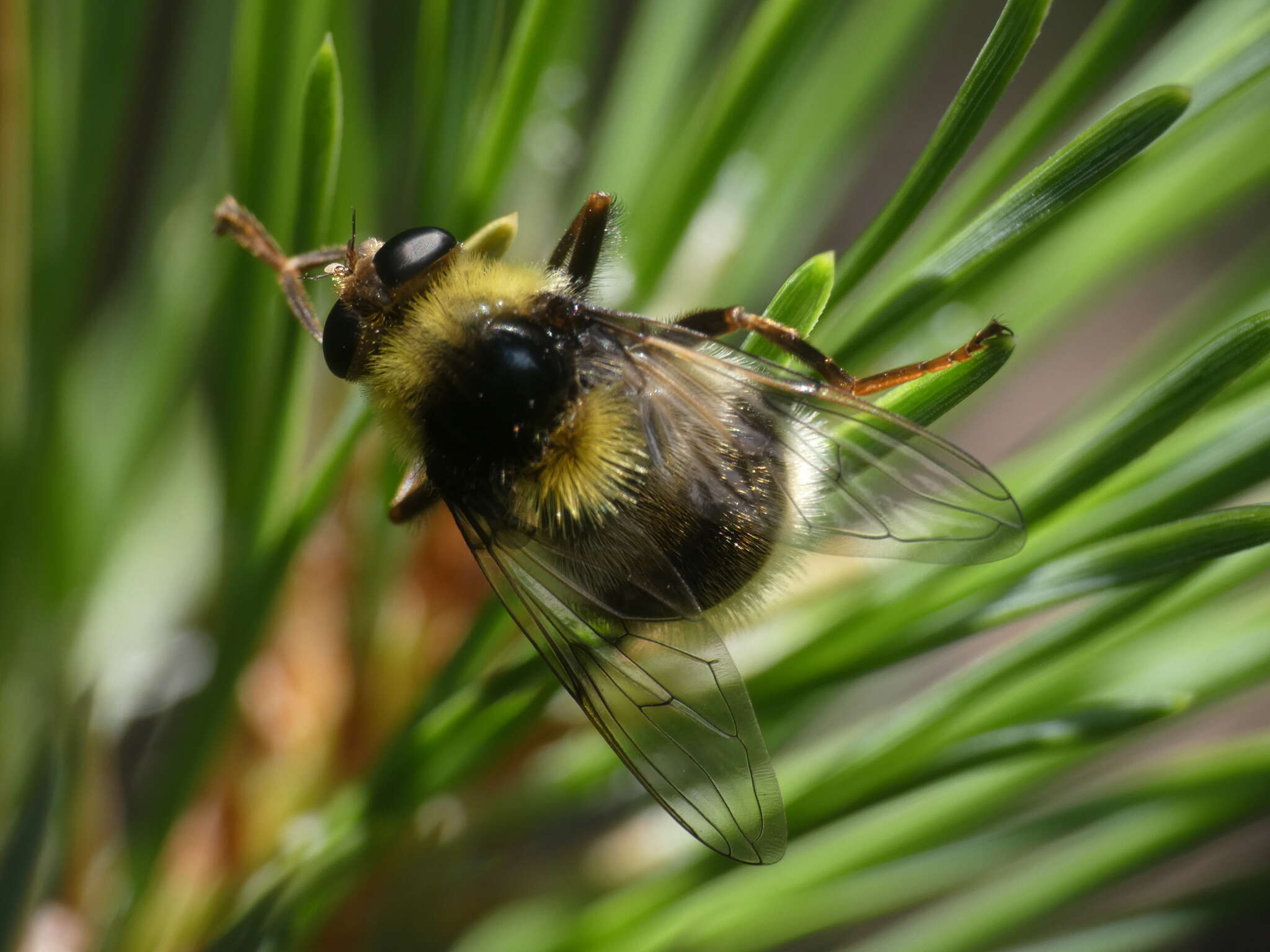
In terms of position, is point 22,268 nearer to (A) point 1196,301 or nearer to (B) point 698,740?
(B) point 698,740

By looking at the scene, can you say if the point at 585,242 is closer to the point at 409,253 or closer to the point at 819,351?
the point at 409,253

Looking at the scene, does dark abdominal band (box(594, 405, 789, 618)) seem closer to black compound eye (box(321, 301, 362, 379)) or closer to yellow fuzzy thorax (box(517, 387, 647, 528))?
yellow fuzzy thorax (box(517, 387, 647, 528))

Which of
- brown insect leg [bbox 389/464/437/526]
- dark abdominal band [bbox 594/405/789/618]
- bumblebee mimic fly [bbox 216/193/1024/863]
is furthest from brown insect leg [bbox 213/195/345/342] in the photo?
dark abdominal band [bbox 594/405/789/618]

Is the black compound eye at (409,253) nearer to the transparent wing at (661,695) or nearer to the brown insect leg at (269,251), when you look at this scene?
the brown insect leg at (269,251)

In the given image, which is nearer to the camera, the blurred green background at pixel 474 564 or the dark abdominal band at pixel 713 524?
the blurred green background at pixel 474 564

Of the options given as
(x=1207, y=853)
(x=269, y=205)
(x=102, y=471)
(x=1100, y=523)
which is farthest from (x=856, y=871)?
(x=1207, y=853)

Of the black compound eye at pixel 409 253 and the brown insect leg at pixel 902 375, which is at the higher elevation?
the black compound eye at pixel 409 253

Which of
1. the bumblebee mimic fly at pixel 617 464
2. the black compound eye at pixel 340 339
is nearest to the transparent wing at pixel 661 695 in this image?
the bumblebee mimic fly at pixel 617 464
